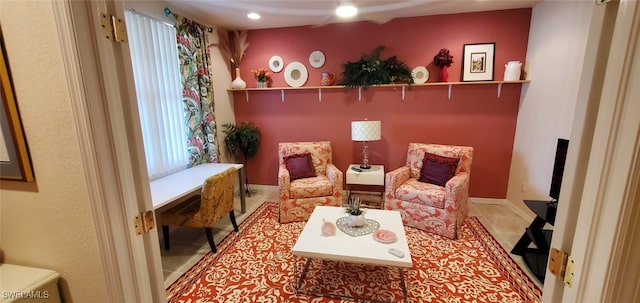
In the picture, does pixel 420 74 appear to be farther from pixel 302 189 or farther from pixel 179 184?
pixel 179 184

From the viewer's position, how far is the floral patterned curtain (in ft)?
9.78

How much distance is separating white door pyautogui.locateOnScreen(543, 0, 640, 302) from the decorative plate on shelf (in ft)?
4.01

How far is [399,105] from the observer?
3525 mm

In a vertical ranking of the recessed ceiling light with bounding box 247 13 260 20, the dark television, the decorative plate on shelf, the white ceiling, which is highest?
the white ceiling

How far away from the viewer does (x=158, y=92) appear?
2.70 m

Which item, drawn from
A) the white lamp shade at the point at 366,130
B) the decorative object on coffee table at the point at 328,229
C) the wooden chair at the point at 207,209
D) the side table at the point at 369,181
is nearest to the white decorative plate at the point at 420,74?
the white lamp shade at the point at 366,130

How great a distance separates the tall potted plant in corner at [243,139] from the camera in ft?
12.1

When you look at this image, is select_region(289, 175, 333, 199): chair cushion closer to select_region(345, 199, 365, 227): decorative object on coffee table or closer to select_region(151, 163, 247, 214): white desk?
select_region(151, 163, 247, 214): white desk

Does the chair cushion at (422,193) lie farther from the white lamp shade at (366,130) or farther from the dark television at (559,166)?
the dark television at (559,166)

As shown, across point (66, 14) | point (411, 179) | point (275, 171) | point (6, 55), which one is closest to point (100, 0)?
point (66, 14)

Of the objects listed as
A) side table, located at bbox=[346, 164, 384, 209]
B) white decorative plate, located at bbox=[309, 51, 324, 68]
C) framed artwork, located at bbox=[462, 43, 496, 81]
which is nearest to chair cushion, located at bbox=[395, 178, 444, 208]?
side table, located at bbox=[346, 164, 384, 209]

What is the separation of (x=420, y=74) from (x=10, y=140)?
357cm

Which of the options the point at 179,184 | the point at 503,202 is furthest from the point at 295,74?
the point at 503,202

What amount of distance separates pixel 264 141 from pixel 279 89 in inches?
32.7
